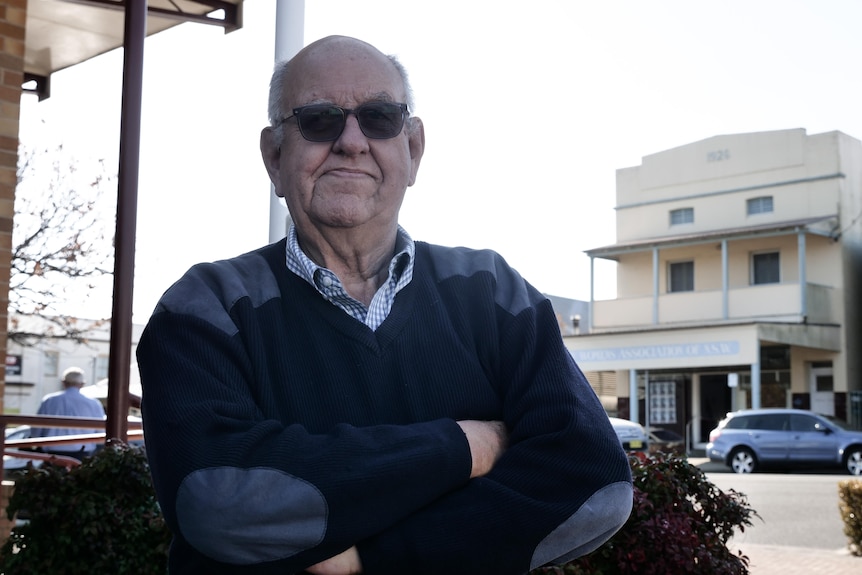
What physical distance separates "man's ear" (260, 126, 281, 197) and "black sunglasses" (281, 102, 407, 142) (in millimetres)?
124

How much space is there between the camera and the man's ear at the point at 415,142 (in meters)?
2.34

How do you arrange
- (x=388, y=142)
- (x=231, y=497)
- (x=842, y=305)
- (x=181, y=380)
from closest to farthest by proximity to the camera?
(x=231, y=497) < (x=181, y=380) < (x=388, y=142) < (x=842, y=305)

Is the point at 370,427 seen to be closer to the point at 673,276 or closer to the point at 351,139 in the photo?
the point at 351,139

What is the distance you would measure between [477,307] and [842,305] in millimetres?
30563

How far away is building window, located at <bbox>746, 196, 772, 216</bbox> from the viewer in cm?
3234

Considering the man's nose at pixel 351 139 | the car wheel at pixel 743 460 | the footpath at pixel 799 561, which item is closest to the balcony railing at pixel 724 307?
the car wheel at pixel 743 460

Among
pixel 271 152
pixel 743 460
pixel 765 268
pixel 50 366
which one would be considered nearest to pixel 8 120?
pixel 271 152

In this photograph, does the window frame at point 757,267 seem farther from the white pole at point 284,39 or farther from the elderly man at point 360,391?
the elderly man at point 360,391

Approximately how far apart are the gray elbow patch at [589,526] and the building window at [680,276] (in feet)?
107

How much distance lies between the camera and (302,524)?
5.87 ft

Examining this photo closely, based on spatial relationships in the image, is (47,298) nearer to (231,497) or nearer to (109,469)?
(109,469)

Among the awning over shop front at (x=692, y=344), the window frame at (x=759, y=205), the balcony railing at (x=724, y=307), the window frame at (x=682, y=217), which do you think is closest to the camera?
the awning over shop front at (x=692, y=344)

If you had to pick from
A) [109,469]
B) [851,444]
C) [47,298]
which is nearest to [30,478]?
[109,469]

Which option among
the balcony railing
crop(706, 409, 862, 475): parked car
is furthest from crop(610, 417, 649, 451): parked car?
the balcony railing
